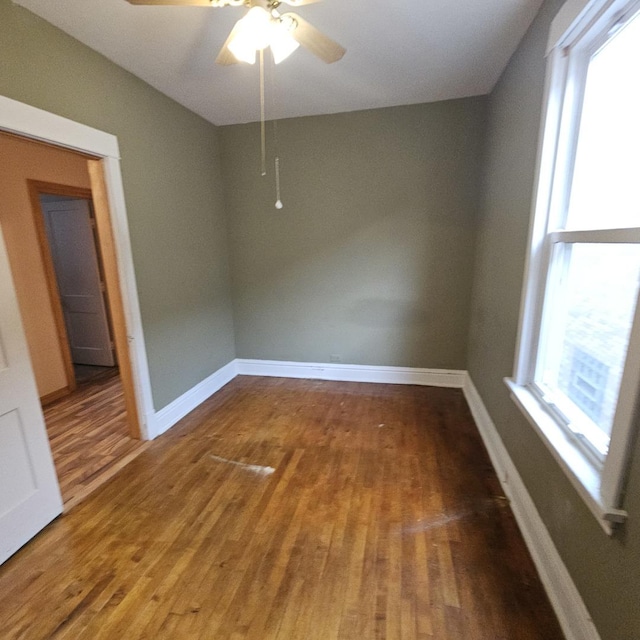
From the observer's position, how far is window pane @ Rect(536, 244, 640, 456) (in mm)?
1171

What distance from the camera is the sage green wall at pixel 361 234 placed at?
10.1 feet

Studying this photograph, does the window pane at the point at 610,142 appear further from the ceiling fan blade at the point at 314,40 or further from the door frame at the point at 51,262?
the door frame at the point at 51,262

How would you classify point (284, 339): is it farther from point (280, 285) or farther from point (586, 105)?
point (586, 105)

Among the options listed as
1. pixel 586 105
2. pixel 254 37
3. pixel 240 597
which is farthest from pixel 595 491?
pixel 254 37

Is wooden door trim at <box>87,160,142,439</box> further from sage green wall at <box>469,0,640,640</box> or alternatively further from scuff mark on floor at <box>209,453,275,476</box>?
sage green wall at <box>469,0,640,640</box>

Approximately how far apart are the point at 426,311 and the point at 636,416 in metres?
2.39

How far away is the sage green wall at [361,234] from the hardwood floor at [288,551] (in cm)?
118

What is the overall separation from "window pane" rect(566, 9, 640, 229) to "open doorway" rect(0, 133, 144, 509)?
269 centimetres

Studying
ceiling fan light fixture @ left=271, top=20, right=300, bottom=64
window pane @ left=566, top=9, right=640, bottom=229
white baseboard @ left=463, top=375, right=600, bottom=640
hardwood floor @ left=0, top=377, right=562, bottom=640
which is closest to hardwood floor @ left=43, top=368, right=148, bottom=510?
hardwood floor @ left=0, top=377, right=562, bottom=640

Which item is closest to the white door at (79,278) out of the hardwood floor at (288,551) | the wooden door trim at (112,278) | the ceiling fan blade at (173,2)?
the wooden door trim at (112,278)

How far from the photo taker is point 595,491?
1.12m

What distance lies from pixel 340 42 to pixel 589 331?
6.90 feet

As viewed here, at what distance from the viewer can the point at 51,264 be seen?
133 inches

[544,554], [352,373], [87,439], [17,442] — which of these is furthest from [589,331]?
→ [87,439]
